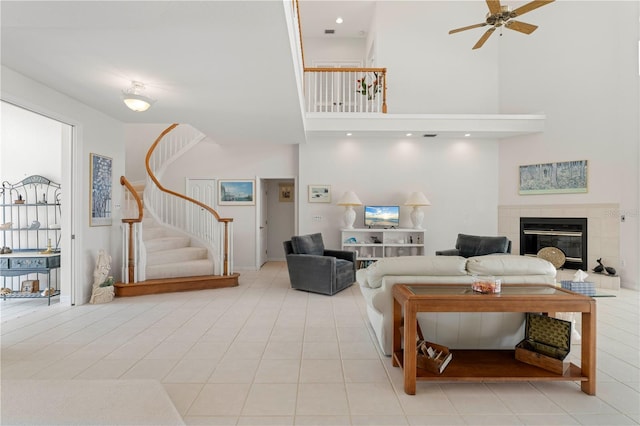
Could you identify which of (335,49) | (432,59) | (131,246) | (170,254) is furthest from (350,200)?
(335,49)

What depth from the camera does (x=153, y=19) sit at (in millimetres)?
2479

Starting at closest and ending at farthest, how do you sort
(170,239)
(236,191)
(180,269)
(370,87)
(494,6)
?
1. (494,6)
2. (180,269)
3. (170,239)
4. (370,87)
5. (236,191)

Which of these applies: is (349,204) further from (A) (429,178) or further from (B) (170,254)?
(B) (170,254)

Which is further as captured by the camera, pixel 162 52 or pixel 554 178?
pixel 554 178

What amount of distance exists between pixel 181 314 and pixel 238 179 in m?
4.03

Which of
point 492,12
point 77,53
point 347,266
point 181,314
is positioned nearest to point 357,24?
point 492,12

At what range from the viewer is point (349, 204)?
22.1 ft

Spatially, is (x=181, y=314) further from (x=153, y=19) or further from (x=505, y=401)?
(x=505, y=401)

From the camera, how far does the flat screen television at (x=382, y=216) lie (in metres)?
7.09

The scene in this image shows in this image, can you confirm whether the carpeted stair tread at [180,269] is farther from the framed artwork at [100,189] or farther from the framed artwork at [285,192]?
the framed artwork at [285,192]

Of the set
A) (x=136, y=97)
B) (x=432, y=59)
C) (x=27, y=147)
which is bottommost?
(x=27, y=147)

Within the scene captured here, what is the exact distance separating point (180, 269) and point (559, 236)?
7.18m

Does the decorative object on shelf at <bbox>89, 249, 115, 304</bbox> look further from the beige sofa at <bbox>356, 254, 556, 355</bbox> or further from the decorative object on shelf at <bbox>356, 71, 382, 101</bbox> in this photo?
the decorative object on shelf at <bbox>356, 71, 382, 101</bbox>

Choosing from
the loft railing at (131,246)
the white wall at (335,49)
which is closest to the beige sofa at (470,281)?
the loft railing at (131,246)
